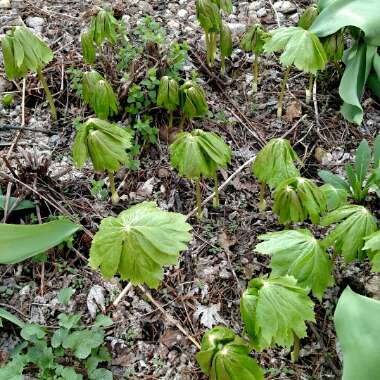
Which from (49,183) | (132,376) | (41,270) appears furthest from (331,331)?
(49,183)

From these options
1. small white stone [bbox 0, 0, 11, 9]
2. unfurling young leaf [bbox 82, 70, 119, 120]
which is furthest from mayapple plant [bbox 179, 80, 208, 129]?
small white stone [bbox 0, 0, 11, 9]

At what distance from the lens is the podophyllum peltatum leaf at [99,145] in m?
1.39

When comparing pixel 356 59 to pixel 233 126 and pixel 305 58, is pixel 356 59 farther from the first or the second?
pixel 233 126

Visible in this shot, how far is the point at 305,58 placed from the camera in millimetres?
1606

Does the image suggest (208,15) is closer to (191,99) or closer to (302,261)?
(191,99)

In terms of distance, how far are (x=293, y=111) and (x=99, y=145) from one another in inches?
32.8

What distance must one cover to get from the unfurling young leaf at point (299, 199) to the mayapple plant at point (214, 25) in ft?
2.54

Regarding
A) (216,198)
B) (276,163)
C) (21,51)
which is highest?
(21,51)

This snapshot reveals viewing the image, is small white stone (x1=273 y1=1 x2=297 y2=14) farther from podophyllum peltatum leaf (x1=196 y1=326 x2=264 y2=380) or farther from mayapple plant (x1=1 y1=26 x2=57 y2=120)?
podophyllum peltatum leaf (x1=196 y1=326 x2=264 y2=380)

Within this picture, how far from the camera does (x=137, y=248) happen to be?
1114 millimetres

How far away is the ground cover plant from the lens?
1.15m

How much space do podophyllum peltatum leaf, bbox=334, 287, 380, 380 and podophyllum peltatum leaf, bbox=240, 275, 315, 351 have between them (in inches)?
3.4

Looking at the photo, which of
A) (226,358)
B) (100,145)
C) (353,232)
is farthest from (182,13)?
(226,358)

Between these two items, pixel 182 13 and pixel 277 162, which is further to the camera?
pixel 182 13
